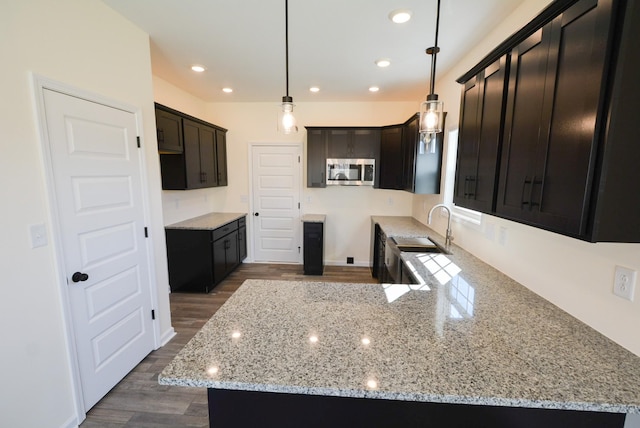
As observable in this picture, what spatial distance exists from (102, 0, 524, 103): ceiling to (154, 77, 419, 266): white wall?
2.68 ft

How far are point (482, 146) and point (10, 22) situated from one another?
2.68m

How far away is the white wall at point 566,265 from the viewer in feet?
3.69

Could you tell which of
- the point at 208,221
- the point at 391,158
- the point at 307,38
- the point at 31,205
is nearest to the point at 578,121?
the point at 307,38

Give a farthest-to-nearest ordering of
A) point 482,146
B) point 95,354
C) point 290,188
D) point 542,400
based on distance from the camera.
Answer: point 290,188, point 95,354, point 482,146, point 542,400

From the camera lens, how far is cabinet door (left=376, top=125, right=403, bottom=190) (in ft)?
13.0

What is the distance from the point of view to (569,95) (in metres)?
1.01

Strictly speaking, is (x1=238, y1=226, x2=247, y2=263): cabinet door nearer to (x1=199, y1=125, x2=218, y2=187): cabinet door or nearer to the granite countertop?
the granite countertop

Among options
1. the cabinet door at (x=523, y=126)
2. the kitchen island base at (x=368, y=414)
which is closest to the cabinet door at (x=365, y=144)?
the cabinet door at (x=523, y=126)

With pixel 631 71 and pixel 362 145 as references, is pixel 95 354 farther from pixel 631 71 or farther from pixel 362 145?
pixel 362 145

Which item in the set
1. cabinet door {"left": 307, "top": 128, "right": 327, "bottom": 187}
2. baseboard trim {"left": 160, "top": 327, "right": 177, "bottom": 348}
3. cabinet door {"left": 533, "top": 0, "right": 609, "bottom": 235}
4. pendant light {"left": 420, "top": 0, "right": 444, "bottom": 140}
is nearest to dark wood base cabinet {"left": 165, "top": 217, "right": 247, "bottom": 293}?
baseboard trim {"left": 160, "top": 327, "right": 177, "bottom": 348}

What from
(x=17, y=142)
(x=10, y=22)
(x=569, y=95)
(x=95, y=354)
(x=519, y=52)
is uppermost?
(x=10, y=22)

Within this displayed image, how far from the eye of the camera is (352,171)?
4215 mm

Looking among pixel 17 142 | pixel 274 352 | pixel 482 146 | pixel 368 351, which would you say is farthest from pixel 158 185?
pixel 482 146

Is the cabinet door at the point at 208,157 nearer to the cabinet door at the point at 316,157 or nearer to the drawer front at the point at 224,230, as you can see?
the drawer front at the point at 224,230
